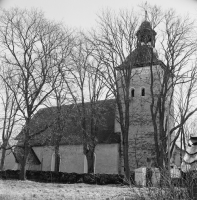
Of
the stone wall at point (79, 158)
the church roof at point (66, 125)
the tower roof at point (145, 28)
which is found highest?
the tower roof at point (145, 28)

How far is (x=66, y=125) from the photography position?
1164 inches

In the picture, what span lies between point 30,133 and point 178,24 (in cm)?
1475

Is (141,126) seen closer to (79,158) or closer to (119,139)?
(119,139)

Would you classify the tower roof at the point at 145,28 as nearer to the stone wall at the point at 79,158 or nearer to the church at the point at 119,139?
the church at the point at 119,139

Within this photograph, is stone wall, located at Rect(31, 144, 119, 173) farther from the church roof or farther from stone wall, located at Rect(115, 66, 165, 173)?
stone wall, located at Rect(115, 66, 165, 173)

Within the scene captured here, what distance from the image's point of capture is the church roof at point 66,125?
79.4 ft

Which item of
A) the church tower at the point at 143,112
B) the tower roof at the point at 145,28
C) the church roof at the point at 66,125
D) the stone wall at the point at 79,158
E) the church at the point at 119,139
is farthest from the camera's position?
the stone wall at the point at 79,158

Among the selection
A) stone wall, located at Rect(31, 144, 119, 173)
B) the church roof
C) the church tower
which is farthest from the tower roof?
stone wall, located at Rect(31, 144, 119, 173)

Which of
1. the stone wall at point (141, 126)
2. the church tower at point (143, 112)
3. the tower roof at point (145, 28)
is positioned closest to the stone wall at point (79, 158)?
the stone wall at point (141, 126)

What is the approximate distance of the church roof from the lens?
2421cm

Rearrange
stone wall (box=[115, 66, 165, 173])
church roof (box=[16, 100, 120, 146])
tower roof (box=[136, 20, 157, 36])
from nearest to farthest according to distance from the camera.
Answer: church roof (box=[16, 100, 120, 146]), tower roof (box=[136, 20, 157, 36]), stone wall (box=[115, 66, 165, 173])

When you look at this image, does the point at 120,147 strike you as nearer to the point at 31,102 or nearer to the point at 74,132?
the point at 74,132

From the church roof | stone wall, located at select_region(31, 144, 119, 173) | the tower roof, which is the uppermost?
the tower roof

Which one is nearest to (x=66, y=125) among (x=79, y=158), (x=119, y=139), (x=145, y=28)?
(x=119, y=139)
